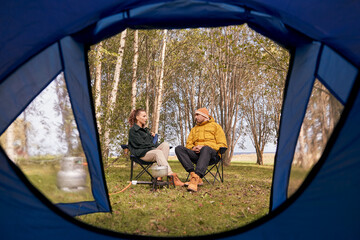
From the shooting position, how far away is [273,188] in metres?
2.36

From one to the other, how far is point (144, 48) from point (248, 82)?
4.86 m

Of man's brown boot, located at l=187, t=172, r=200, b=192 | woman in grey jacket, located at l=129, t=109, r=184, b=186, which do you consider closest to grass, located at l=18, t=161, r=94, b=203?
man's brown boot, located at l=187, t=172, r=200, b=192

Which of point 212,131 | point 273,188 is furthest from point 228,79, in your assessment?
point 273,188

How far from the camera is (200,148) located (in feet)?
13.9

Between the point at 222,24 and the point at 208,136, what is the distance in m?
2.86

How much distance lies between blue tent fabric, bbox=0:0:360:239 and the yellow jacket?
2640 millimetres

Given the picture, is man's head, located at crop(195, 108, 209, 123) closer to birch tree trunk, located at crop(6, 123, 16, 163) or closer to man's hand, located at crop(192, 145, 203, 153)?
man's hand, located at crop(192, 145, 203, 153)

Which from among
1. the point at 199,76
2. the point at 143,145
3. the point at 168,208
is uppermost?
the point at 199,76

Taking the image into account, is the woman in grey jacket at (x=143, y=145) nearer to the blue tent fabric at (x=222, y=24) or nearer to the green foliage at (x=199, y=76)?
the green foliage at (x=199, y=76)

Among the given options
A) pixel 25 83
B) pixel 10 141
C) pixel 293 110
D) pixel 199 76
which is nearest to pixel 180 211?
pixel 293 110

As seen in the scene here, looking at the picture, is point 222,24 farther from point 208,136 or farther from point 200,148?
point 208,136

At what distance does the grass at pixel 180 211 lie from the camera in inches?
85.0

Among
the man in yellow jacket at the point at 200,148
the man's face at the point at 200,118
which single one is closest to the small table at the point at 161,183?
the man in yellow jacket at the point at 200,148

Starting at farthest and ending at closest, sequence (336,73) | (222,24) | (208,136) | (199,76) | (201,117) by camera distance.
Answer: (199,76) → (201,117) → (208,136) → (222,24) → (336,73)
